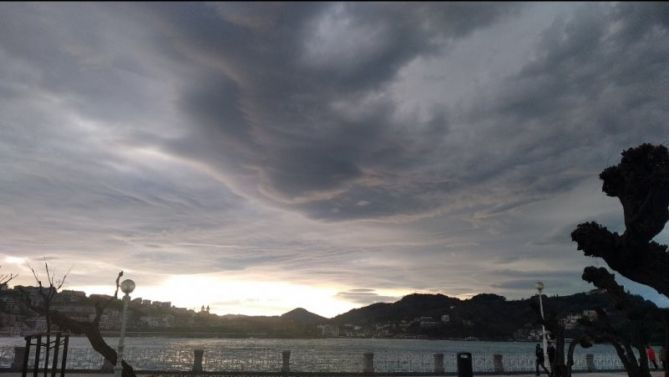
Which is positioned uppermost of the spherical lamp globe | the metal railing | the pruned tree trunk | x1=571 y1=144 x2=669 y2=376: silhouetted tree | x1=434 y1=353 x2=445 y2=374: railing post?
x1=571 y1=144 x2=669 y2=376: silhouetted tree

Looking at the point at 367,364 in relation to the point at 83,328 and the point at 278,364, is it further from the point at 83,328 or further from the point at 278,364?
the point at 278,364

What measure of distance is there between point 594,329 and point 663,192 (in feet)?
21.1

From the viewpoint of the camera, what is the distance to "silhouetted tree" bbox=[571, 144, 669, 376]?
57.5ft

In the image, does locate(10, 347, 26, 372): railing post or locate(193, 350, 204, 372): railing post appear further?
locate(193, 350, 204, 372): railing post

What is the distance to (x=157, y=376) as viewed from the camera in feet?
84.2

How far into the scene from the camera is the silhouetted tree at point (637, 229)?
690 inches

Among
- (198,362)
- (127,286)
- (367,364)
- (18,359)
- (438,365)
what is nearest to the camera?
(127,286)

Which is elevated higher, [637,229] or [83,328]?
[637,229]

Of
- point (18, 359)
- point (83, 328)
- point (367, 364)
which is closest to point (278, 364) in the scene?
point (367, 364)

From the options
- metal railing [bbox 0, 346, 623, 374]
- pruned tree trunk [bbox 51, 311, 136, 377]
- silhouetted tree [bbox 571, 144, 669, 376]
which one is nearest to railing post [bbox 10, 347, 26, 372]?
metal railing [bbox 0, 346, 623, 374]

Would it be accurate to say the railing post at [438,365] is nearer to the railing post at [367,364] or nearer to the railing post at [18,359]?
the railing post at [367,364]

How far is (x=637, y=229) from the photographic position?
57.4 feet

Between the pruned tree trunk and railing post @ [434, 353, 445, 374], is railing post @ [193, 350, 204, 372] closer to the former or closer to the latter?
the pruned tree trunk

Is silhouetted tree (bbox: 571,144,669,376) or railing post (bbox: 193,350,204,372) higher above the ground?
silhouetted tree (bbox: 571,144,669,376)
